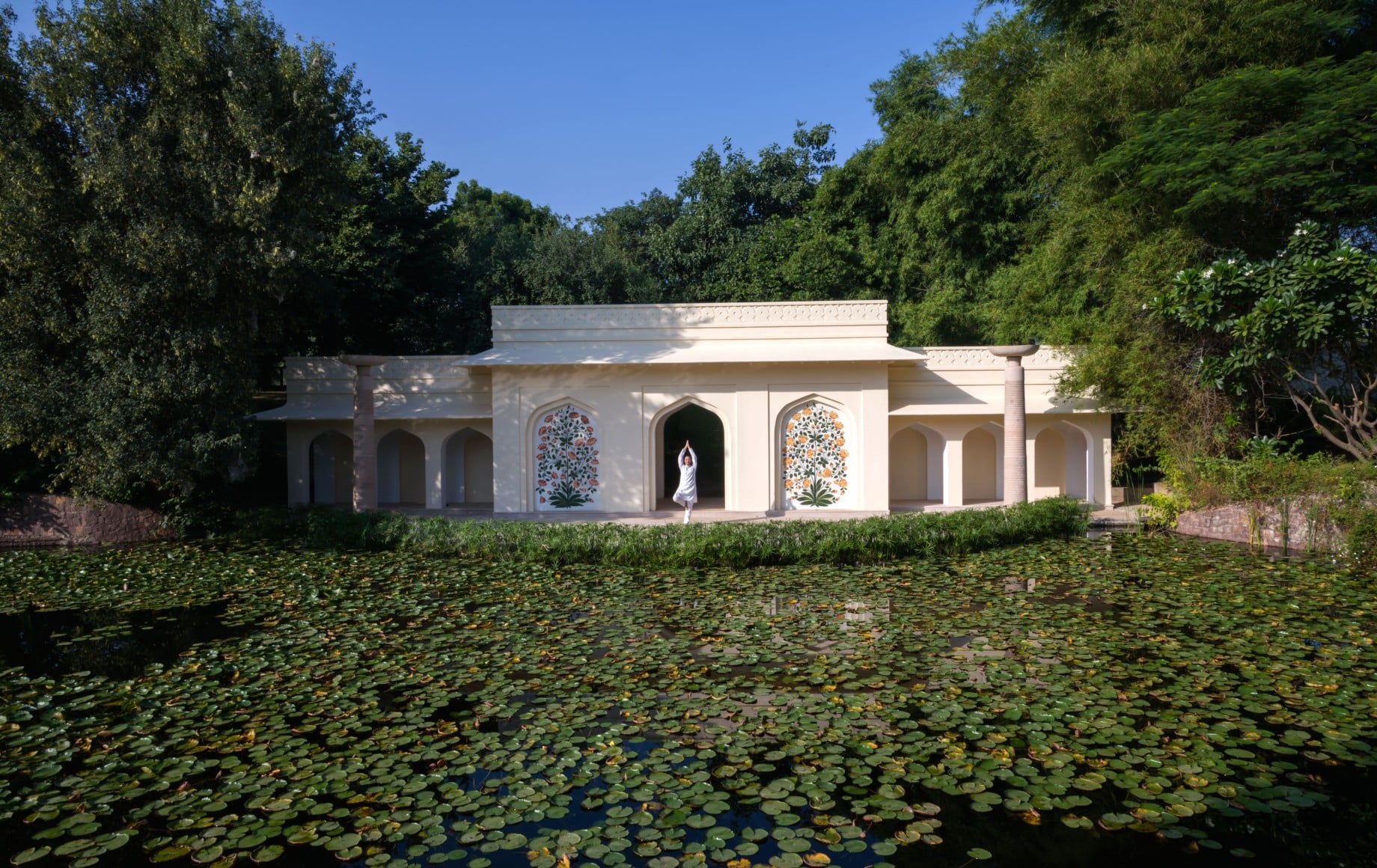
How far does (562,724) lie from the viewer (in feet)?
16.3

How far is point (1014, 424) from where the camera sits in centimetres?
1399

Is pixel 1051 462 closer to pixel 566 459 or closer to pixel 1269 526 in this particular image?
pixel 1269 526

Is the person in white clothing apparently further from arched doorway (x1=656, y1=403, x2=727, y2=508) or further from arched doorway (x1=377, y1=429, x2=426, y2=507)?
arched doorway (x1=656, y1=403, x2=727, y2=508)

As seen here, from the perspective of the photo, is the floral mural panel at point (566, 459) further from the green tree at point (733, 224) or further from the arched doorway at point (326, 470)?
the green tree at point (733, 224)

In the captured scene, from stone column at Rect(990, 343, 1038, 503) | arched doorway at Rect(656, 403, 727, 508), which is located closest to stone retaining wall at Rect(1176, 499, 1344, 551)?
stone column at Rect(990, 343, 1038, 503)

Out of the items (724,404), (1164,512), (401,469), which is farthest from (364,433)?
(1164,512)

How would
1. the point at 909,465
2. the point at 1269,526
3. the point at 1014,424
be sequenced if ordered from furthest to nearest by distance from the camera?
the point at 909,465 → the point at 1014,424 → the point at 1269,526

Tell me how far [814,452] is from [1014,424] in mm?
3191

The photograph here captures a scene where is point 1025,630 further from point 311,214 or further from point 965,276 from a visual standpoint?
point 965,276

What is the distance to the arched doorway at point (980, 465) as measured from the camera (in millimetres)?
17359

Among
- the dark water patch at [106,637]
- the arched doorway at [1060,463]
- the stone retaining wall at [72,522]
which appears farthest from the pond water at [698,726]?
the arched doorway at [1060,463]

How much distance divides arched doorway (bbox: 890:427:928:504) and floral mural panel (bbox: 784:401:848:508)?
3184 mm

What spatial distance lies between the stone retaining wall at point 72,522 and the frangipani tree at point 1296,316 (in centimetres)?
1536

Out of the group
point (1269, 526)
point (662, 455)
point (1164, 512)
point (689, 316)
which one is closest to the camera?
point (1269, 526)
